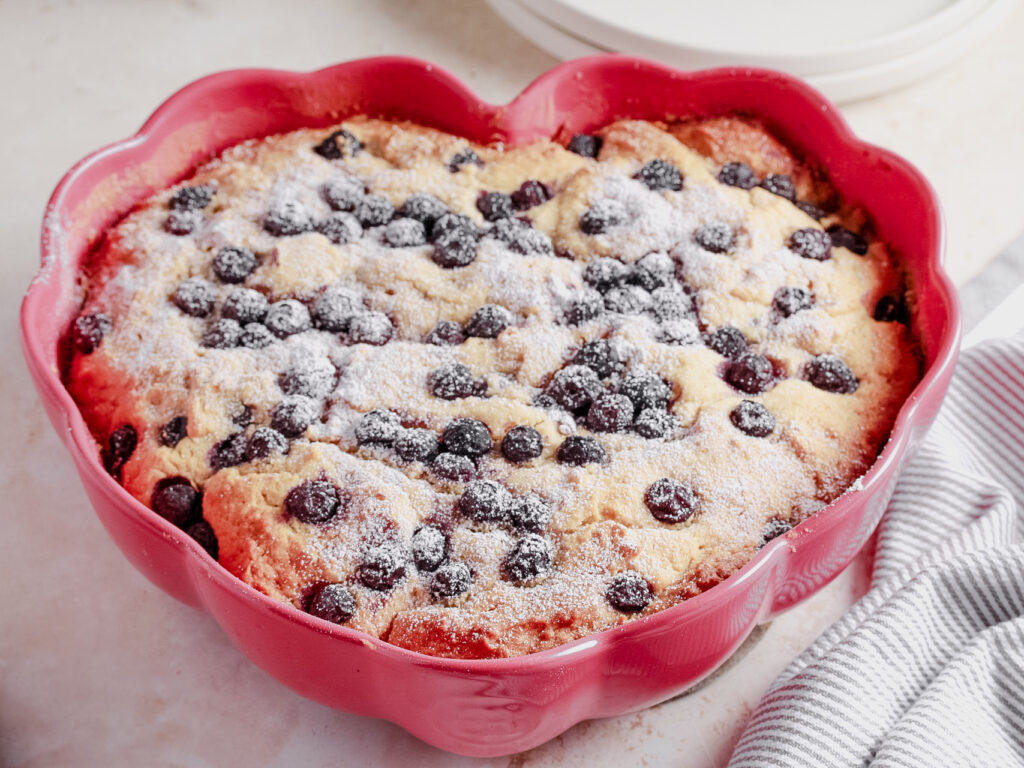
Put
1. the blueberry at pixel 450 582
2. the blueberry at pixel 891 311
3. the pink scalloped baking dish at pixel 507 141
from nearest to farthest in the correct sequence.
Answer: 1. the pink scalloped baking dish at pixel 507 141
2. the blueberry at pixel 450 582
3. the blueberry at pixel 891 311

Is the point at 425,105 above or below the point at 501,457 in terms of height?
above

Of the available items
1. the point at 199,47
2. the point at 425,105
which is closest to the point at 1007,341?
the point at 425,105

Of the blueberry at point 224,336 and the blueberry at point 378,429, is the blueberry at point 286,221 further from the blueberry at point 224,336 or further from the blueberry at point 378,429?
the blueberry at point 378,429

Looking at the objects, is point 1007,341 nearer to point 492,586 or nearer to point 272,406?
point 492,586

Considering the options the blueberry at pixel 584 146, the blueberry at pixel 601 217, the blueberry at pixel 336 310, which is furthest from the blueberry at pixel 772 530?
the blueberry at pixel 584 146

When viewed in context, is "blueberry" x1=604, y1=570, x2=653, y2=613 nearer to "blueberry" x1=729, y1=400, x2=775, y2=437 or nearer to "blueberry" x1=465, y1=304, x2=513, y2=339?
"blueberry" x1=729, y1=400, x2=775, y2=437

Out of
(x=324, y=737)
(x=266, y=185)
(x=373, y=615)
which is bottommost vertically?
(x=324, y=737)

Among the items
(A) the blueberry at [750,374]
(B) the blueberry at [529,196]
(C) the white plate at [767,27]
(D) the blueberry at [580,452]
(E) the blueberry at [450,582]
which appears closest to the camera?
(E) the blueberry at [450,582]
